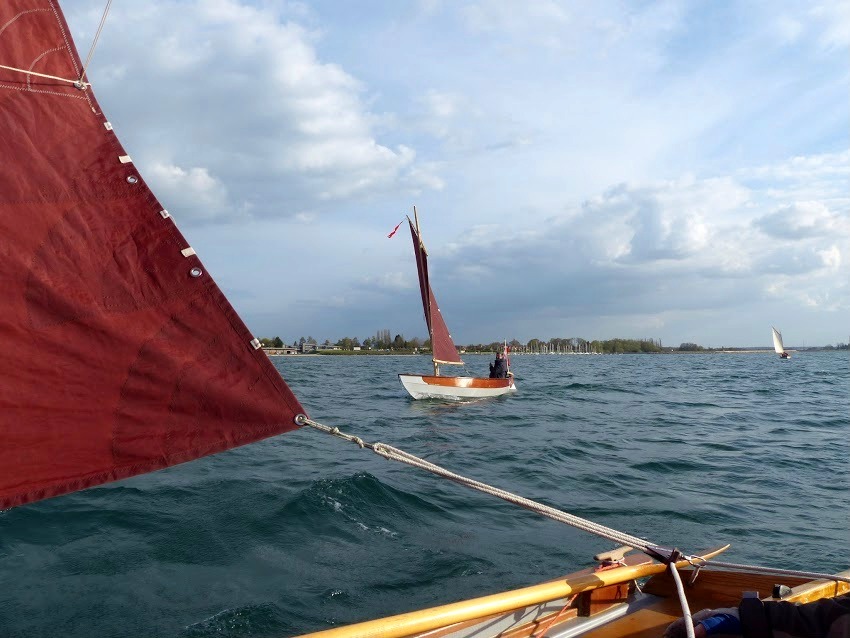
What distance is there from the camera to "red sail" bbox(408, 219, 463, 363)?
3347 cm

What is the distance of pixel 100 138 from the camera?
3.40 metres

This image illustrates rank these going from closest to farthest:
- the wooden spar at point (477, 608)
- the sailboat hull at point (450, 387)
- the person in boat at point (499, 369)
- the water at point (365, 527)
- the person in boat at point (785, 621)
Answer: the wooden spar at point (477, 608) → the person in boat at point (785, 621) → the water at point (365, 527) → the sailboat hull at point (450, 387) → the person in boat at point (499, 369)

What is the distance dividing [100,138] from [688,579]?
5584 millimetres

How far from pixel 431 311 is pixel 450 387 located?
5.02 meters

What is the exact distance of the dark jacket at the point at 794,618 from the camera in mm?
3000

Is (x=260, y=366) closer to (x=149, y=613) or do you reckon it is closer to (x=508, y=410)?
(x=149, y=613)

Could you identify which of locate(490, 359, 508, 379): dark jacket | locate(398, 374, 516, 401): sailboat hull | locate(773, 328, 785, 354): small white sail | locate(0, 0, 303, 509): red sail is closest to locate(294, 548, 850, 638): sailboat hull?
locate(0, 0, 303, 509): red sail

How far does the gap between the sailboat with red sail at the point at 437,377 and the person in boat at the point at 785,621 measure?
27.2m

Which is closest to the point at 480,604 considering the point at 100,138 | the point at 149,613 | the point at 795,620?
the point at 795,620

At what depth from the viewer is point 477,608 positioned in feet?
10.4

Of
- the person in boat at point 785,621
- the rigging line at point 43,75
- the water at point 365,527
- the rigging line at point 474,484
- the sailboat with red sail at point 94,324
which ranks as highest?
the rigging line at point 43,75

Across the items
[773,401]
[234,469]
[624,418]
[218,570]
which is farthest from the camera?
[773,401]

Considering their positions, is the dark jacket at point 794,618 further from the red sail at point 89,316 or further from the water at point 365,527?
the water at point 365,527

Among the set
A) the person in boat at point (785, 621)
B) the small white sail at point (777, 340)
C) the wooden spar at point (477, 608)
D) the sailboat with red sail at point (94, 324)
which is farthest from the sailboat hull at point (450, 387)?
the small white sail at point (777, 340)
